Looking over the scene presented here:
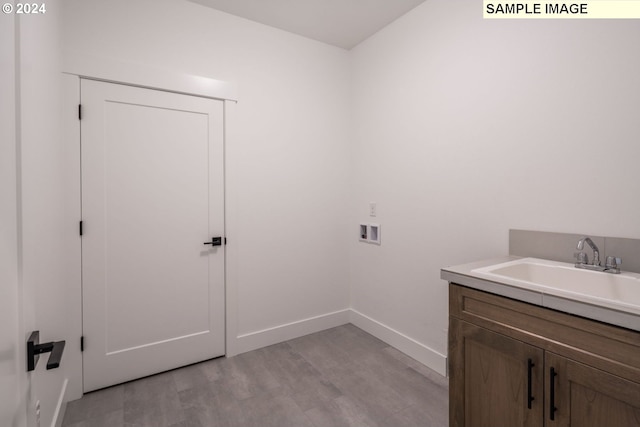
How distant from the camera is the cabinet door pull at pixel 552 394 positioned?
1.14m

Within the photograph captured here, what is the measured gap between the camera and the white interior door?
80.6 inches

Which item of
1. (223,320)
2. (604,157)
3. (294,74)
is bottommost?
(223,320)

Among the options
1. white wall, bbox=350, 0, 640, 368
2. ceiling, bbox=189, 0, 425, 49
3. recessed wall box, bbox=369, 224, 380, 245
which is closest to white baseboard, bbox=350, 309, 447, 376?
white wall, bbox=350, 0, 640, 368

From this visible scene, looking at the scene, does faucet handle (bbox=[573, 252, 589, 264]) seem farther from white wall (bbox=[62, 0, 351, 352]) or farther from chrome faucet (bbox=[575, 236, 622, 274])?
white wall (bbox=[62, 0, 351, 352])

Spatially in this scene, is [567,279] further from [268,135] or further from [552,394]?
[268,135]

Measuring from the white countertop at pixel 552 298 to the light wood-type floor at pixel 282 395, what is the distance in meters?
0.94

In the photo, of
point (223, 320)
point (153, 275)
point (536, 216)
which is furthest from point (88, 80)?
point (536, 216)

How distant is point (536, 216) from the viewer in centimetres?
176

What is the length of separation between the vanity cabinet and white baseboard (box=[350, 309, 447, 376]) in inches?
31.3

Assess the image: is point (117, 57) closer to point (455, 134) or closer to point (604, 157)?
point (455, 134)

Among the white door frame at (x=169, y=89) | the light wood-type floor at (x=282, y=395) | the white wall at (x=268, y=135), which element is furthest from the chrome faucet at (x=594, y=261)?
the white door frame at (x=169, y=89)

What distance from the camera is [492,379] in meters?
1.35

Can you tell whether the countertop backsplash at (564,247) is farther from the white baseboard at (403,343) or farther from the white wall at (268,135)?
the white wall at (268,135)

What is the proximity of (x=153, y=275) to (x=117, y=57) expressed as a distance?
5.02 ft
